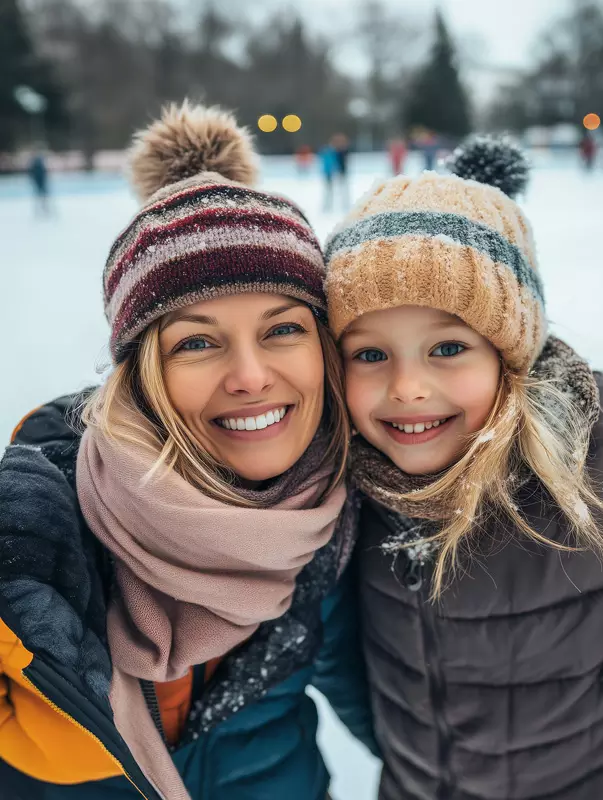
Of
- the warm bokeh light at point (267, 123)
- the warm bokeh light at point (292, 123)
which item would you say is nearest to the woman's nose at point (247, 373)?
the warm bokeh light at point (267, 123)

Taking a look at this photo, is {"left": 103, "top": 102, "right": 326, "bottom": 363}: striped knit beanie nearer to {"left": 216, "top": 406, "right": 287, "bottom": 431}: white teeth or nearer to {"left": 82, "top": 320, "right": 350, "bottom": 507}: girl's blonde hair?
{"left": 82, "top": 320, "right": 350, "bottom": 507}: girl's blonde hair

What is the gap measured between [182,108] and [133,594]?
3.47 feet

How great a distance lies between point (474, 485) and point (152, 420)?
61cm

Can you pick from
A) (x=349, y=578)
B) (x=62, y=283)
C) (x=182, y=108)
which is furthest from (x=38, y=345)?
(x=349, y=578)

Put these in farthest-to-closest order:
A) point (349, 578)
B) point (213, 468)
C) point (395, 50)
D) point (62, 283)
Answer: point (395, 50)
point (62, 283)
point (349, 578)
point (213, 468)

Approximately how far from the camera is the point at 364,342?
1.18 meters

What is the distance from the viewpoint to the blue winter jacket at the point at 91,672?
960mm

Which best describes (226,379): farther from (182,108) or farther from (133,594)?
(182,108)

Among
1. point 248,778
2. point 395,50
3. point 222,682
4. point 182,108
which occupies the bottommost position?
point 248,778

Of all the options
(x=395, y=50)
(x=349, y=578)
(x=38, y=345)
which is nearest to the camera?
(x=349, y=578)

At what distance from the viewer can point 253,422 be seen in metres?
1.16

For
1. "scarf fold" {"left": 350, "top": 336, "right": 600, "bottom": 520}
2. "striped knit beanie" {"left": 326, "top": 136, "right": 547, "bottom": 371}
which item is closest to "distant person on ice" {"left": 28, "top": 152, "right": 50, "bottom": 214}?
"striped knit beanie" {"left": 326, "top": 136, "right": 547, "bottom": 371}

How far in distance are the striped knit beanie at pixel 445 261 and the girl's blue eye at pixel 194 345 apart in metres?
0.24

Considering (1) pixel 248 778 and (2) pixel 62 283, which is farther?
(2) pixel 62 283
